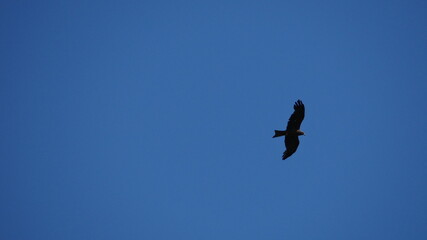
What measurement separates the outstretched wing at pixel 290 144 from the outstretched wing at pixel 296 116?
2.67ft

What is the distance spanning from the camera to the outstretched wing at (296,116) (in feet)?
67.4

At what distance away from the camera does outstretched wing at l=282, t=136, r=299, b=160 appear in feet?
72.3

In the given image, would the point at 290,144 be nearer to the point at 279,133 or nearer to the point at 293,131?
the point at 293,131

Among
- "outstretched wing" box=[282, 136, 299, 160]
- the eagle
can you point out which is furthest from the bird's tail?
"outstretched wing" box=[282, 136, 299, 160]

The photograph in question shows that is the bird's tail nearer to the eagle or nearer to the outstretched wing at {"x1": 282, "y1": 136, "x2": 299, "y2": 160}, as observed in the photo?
the eagle

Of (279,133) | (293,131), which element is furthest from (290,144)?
(279,133)

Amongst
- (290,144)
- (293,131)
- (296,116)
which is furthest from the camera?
(290,144)

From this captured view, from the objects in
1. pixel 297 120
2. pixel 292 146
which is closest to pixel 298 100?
pixel 297 120

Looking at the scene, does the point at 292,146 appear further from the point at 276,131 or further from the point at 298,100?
the point at 298,100

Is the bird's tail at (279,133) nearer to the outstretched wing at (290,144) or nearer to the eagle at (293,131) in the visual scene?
the eagle at (293,131)

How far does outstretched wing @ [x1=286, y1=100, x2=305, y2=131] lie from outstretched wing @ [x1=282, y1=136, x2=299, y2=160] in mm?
815

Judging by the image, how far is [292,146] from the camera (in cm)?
2214

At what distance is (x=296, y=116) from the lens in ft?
68.5

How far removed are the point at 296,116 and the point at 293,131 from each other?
3.94 ft
